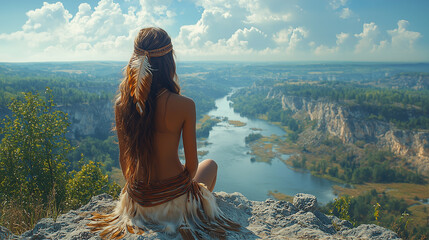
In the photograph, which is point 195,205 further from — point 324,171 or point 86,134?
point 86,134

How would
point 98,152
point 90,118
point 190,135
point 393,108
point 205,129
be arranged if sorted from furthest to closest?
point 205,129 < point 90,118 < point 393,108 < point 98,152 < point 190,135

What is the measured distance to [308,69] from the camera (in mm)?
199375

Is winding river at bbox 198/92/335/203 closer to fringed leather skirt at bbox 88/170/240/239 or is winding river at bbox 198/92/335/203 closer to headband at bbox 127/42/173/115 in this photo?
fringed leather skirt at bbox 88/170/240/239

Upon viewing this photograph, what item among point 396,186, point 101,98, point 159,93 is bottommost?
point 396,186

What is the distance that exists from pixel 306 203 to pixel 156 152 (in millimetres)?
2979

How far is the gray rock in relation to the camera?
14.8 feet

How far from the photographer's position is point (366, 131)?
58.4 meters

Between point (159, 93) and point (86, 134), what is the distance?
6280cm

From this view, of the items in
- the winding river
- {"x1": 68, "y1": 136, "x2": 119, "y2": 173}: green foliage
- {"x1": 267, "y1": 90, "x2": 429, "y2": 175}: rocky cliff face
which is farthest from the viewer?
{"x1": 267, "y1": 90, "x2": 429, "y2": 175}: rocky cliff face

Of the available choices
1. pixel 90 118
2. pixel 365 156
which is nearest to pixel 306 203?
pixel 365 156

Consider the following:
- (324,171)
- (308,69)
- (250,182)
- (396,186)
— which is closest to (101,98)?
(250,182)

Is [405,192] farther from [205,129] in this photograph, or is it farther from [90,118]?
[90,118]

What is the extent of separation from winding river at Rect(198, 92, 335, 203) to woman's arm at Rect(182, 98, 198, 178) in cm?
2872

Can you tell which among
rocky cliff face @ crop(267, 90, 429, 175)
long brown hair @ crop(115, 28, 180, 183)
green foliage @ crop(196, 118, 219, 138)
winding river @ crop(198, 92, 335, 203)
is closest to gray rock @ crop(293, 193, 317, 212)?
long brown hair @ crop(115, 28, 180, 183)
